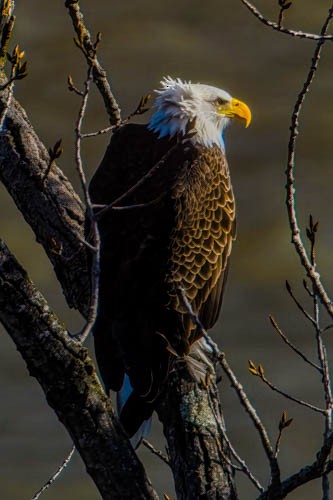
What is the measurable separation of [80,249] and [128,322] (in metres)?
0.39

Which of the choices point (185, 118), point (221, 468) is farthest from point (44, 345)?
point (185, 118)

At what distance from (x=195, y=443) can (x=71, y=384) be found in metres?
0.86

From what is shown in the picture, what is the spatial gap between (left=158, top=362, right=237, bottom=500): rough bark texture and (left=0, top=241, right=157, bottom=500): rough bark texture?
43 cm

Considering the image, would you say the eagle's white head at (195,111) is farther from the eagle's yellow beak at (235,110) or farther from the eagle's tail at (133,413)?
the eagle's tail at (133,413)

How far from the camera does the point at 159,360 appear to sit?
12.9ft

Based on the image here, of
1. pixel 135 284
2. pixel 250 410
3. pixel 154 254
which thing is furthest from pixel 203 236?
pixel 250 410

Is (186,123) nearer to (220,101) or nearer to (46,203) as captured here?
(220,101)

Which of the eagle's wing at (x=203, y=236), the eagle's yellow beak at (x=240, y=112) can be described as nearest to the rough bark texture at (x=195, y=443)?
the eagle's wing at (x=203, y=236)

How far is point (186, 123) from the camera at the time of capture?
4570 millimetres

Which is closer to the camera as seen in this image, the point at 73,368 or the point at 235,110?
the point at 73,368

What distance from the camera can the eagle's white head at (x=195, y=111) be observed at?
4523 millimetres

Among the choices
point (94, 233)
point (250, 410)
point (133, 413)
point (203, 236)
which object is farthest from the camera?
point (203, 236)

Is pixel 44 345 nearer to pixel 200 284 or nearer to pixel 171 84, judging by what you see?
pixel 200 284

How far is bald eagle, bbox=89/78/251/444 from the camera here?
3932 millimetres
